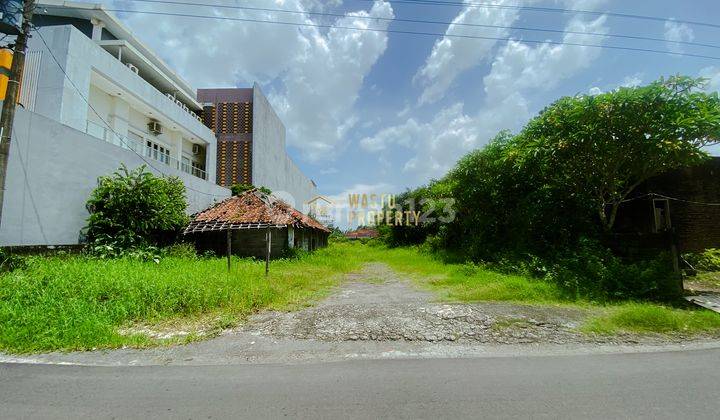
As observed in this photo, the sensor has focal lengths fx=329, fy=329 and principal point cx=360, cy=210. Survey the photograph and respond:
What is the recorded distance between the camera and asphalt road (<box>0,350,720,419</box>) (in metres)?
2.88

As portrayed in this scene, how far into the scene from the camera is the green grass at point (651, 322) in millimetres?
5422

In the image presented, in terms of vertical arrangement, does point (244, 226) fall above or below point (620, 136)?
below

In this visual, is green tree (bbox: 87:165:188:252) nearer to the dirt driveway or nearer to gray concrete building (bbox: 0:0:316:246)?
gray concrete building (bbox: 0:0:316:246)

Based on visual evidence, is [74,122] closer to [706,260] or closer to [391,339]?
[391,339]

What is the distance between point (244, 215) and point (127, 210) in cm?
446

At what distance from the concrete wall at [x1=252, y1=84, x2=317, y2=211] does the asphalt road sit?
824 inches

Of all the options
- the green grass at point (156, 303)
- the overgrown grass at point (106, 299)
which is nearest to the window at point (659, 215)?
the green grass at point (156, 303)

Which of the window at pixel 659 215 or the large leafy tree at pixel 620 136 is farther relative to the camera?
the window at pixel 659 215

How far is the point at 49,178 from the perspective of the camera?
9586 mm

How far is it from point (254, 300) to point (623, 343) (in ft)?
21.1

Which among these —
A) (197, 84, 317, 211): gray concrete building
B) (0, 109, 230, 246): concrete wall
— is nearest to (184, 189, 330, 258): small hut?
(0, 109, 230, 246): concrete wall

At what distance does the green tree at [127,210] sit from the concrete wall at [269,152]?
1100 cm

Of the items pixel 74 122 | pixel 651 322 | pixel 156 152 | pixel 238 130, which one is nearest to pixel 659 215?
pixel 651 322

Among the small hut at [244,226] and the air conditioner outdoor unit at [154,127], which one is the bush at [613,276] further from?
the air conditioner outdoor unit at [154,127]
